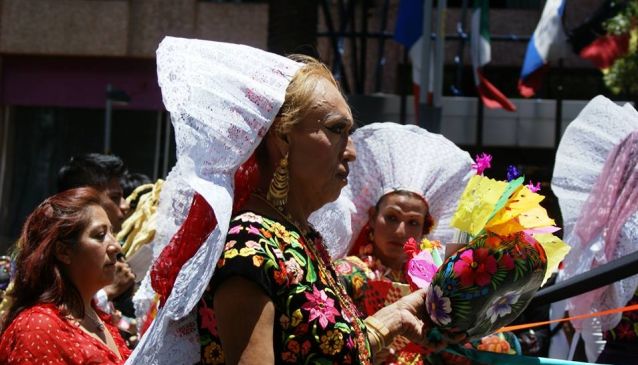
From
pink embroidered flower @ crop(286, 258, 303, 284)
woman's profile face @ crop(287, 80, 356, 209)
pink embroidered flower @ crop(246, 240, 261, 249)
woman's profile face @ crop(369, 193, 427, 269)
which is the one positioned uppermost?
woman's profile face @ crop(287, 80, 356, 209)

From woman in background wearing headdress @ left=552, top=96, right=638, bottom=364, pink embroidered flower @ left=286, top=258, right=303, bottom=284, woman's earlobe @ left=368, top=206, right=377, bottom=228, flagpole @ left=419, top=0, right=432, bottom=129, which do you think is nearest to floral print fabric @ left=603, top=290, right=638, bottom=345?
woman in background wearing headdress @ left=552, top=96, right=638, bottom=364

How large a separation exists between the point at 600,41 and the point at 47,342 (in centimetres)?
905

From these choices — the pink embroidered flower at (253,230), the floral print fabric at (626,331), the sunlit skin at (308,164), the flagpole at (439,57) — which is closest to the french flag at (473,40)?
the flagpole at (439,57)

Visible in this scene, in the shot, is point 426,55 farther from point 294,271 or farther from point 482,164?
point 294,271

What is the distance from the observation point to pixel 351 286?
13.7 ft

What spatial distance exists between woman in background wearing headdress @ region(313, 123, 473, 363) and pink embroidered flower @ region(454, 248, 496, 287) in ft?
5.25

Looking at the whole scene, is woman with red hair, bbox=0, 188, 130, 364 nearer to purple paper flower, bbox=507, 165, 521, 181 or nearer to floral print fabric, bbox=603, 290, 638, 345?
purple paper flower, bbox=507, 165, 521, 181

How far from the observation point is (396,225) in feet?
15.0

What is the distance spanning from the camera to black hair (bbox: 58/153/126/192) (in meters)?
5.60

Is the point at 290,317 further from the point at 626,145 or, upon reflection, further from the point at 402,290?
the point at 626,145

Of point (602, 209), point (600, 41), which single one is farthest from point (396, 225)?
point (600, 41)

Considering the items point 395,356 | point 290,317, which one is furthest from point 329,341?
point 395,356

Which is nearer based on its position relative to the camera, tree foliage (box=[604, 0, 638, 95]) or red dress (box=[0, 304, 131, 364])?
red dress (box=[0, 304, 131, 364])

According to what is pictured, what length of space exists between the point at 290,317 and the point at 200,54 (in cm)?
62
